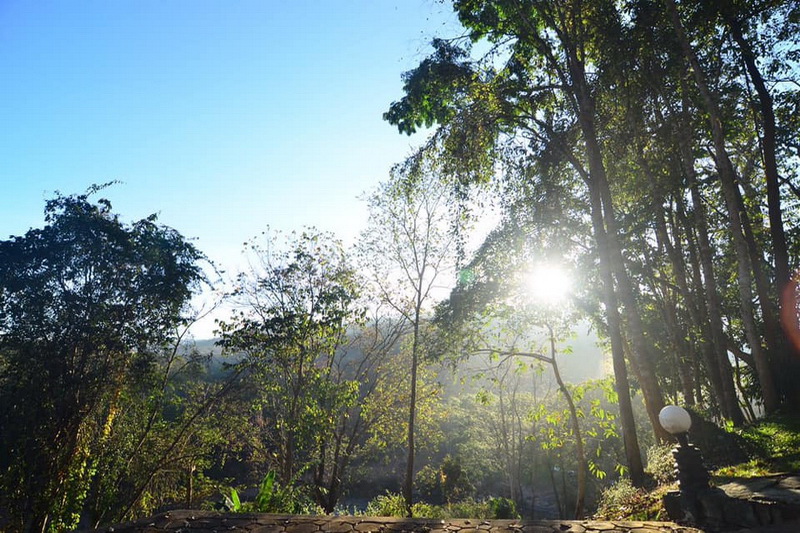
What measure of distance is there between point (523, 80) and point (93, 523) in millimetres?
18212

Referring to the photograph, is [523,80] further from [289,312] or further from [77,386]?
[77,386]

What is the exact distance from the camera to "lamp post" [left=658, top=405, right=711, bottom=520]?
16.0 ft

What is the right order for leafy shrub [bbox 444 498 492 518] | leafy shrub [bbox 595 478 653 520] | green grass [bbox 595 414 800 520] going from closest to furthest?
green grass [bbox 595 414 800 520] → leafy shrub [bbox 595 478 653 520] → leafy shrub [bbox 444 498 492 518]

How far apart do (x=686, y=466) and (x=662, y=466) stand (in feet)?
11.5

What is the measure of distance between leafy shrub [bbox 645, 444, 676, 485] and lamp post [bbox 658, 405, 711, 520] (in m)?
2.39

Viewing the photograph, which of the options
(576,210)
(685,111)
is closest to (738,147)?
(685,111)

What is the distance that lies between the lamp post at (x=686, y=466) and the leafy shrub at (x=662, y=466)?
2.39 m

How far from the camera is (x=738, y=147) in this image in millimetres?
15516

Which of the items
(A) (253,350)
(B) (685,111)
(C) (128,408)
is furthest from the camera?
(A) (253,350)

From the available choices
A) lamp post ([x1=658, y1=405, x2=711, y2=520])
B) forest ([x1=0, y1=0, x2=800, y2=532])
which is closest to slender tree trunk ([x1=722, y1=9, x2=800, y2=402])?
forest ([x1=0, y1=0, x2=800, y2=532])

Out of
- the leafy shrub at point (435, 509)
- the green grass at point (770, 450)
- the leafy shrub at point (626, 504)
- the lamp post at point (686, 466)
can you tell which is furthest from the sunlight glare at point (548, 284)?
the lamp post at point (686, 466)

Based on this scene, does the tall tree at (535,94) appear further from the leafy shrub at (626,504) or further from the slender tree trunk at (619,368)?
the leafy shrub at (626,504)

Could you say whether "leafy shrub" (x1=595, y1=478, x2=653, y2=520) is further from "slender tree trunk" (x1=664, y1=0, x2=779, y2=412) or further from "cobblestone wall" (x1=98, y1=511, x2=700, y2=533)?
"slender tree trunk" (x1=664, y1=0, x2=779, y2=412)

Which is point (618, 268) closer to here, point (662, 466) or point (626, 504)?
point (662, 466)
